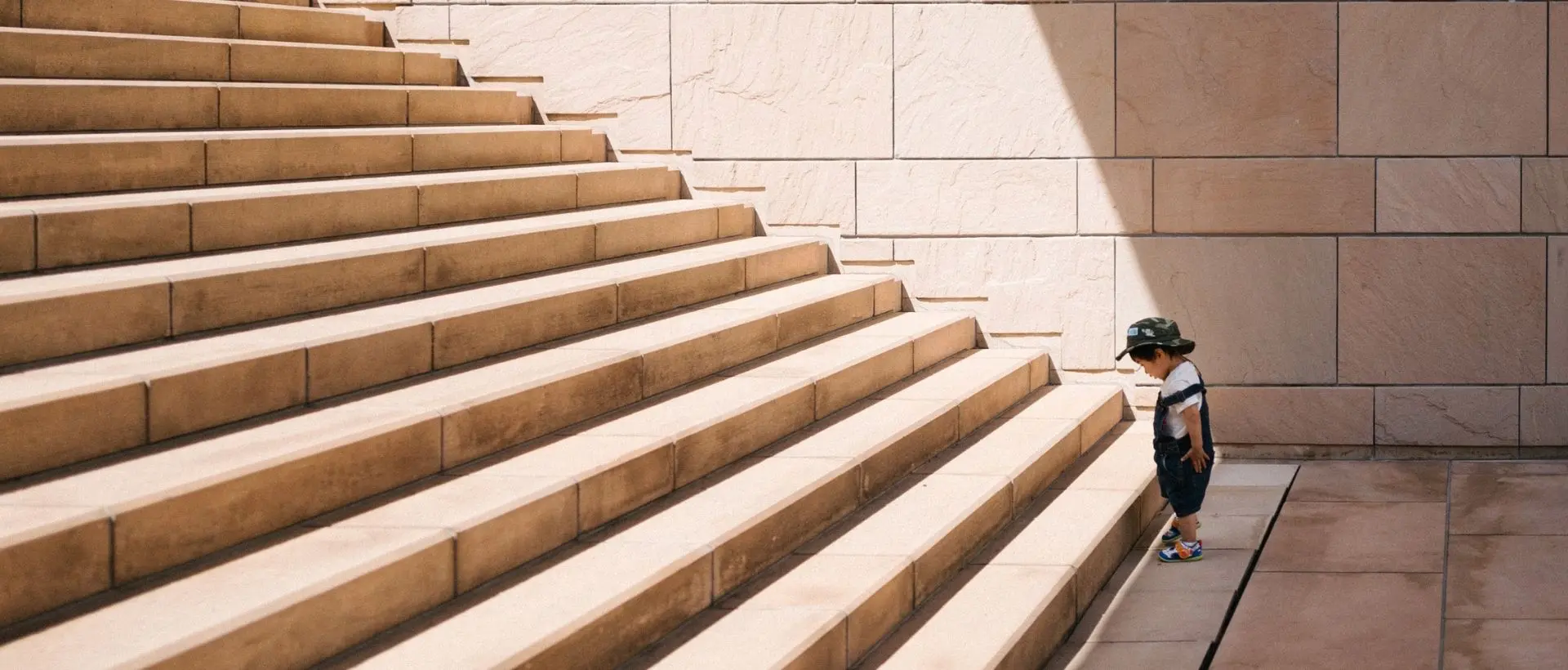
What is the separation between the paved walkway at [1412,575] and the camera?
5926mm

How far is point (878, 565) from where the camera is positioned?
568cm

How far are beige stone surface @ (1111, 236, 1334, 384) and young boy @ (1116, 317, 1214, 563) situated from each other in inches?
106

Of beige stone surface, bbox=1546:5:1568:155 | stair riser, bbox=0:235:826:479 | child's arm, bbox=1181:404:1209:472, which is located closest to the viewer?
stair riser, bbox=0:235:826:479

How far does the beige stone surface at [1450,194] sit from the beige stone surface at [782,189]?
3.31 meters

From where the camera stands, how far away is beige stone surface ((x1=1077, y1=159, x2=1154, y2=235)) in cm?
979

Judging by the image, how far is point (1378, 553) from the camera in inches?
290

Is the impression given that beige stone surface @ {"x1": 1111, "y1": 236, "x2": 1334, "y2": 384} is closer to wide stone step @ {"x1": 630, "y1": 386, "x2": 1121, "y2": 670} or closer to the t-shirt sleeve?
wide stone step @ {"x1": 630, "y1": 386, "x2": 1121, "y2": 670}

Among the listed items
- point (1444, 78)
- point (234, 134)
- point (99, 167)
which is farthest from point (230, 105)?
point (1444, 78)

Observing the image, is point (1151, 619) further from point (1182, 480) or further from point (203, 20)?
point (203, 20)

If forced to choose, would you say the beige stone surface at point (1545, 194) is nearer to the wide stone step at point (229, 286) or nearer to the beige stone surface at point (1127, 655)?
the beige stone surface at point (1127, 655)

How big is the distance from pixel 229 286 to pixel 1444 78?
7.20m

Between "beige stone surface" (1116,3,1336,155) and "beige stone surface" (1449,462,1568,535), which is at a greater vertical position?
"beige stone surface" (1116,3,1336,155)

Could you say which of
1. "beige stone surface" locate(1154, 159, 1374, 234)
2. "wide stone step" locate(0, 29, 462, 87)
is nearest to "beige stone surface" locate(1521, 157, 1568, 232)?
"beige stone surface" locate(1154, 159, 1374, 234)

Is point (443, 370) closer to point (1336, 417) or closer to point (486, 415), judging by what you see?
point (486, 415)
